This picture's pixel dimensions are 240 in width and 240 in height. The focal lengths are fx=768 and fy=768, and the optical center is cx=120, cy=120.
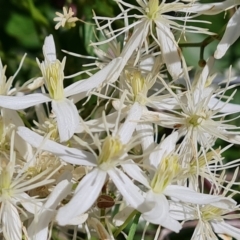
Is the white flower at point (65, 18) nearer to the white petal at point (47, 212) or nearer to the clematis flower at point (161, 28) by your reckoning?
the clematis flower at point (161, 28)

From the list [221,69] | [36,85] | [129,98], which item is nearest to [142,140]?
[129,98]

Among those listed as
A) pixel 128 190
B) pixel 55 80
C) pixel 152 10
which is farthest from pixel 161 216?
pixel 152 10

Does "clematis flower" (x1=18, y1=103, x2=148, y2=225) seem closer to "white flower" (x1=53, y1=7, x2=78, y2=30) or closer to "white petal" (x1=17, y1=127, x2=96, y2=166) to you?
"white petal" (x1=17, y1=127, x2=96, y2=166)

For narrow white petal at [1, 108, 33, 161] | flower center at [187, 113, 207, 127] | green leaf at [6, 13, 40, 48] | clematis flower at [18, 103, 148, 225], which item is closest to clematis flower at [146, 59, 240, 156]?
flower center at [187, 113, 207, 127]

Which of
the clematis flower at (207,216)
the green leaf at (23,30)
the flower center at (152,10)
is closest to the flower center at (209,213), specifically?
the clematis flower at (207,216)

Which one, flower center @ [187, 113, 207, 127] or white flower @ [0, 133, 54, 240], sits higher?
flower center @ [187, 113, 207, 127]

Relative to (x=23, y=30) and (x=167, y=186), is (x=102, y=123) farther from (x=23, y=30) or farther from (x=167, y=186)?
(x=23, y=30)

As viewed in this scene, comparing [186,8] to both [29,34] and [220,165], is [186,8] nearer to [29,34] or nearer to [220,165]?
[220,165]
